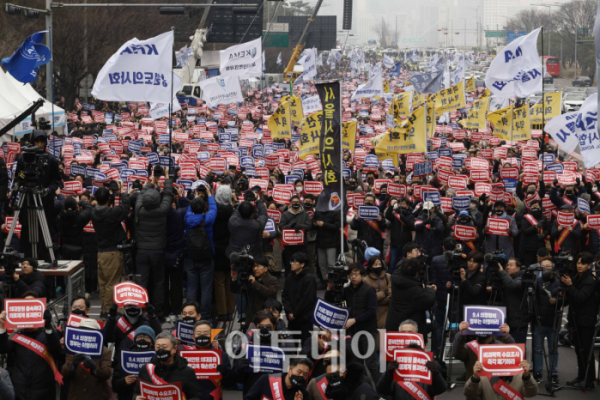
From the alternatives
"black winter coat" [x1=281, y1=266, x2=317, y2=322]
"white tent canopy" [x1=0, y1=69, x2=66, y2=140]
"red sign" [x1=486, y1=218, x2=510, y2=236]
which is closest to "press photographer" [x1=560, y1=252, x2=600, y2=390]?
"black winter coat" [x1=281, y1=266, x2=317, y2=322]

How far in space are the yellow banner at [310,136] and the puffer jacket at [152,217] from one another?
17.1 feet

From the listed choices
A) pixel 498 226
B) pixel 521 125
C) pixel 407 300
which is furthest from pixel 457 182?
pixel 407 300

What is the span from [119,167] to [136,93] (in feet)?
18.4

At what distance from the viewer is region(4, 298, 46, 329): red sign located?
23.8 ft

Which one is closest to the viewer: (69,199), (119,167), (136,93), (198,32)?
(69,199)

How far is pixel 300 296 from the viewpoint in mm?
8875

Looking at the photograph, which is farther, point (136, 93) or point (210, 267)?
point (136, 93)

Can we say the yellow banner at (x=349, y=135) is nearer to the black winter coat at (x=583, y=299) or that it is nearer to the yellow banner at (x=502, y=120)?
the black winter coat at (x=583, y=299)

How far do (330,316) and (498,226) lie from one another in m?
5.94

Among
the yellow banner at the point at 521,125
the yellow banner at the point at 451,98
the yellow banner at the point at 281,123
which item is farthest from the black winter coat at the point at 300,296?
the yellow banner at the point at 451,98

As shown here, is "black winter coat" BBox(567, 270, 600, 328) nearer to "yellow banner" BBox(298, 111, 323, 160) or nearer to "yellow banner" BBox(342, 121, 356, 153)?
"yellow banner" BBox(342, 121, 356, 153)

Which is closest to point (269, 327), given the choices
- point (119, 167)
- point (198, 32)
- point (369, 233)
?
point (369, 233)

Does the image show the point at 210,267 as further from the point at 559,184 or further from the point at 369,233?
the point at 559,184

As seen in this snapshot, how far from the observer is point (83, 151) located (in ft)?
68.8
